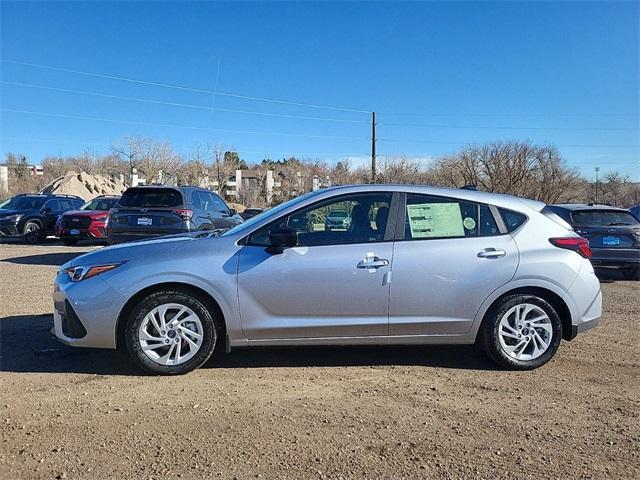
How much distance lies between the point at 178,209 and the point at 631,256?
8798 mm

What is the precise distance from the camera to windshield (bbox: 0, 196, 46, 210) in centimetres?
1872

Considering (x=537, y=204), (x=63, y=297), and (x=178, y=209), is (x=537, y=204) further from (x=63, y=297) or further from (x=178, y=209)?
(x=178, y=209)

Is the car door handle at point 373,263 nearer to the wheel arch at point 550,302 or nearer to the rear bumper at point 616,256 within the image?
the wheel arch at point 550,302

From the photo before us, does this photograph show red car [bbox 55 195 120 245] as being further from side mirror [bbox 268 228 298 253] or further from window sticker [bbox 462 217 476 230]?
window sticker [bbox 462 217 476 230]

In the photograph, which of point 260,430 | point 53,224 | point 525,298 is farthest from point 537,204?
point 53,224

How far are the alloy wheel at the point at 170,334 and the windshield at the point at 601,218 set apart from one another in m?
8.57

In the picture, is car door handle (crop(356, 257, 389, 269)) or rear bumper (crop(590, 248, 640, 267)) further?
rear bumper (crop(590, 248, 640, 267))

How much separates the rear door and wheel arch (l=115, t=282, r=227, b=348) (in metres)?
1.50

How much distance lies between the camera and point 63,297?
4520 mm

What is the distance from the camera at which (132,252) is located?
4582 mm

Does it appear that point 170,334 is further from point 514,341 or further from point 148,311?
point 514,341

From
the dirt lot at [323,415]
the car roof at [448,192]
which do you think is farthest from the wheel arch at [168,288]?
the car roof at [448,192]

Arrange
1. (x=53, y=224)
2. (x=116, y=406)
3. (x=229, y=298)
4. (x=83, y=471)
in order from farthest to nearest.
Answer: (x=53, y=224) → (x=229, y=298) → (x=116, y=406) → (x=83, y=471)

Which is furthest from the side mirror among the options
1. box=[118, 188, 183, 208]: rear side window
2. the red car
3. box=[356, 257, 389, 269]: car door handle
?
the red car
